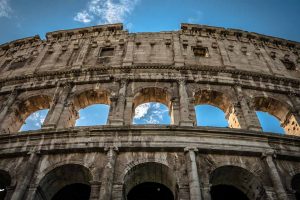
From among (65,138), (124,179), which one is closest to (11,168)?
(65,138)

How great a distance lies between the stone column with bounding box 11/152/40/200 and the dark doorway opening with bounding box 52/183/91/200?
1.37 metres

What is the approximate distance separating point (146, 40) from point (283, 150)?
31.9 feet

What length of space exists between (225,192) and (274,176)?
1.88m

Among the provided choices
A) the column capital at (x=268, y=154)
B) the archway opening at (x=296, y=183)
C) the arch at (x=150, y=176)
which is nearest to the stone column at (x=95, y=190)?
the arch at (x=150, y=176)

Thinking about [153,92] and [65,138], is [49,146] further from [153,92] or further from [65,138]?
[153,92]

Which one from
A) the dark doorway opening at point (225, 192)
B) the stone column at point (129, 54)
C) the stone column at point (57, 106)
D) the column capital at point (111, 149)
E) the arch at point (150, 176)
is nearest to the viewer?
the arch at point (150, 176)

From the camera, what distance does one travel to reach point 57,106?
11.2m

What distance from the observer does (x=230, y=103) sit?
38.1ft

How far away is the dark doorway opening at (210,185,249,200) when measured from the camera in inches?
361

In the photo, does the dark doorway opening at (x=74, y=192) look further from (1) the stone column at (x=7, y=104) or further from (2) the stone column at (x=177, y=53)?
(2) the stone column at (x=177, y=53)

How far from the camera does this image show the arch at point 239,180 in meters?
8.30

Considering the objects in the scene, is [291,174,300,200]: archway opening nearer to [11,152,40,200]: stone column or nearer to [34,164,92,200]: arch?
[34,164,92,200]: arch

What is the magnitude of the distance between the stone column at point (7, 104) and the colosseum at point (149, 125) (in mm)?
86

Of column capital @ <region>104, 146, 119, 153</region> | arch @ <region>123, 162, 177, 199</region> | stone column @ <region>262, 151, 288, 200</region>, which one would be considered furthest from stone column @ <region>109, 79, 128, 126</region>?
stone column @ <region>262, 151, 288, 200</region>
